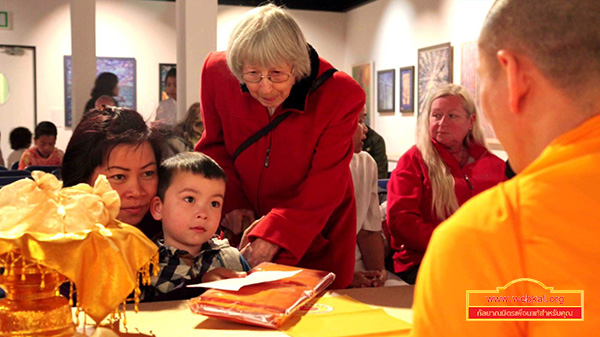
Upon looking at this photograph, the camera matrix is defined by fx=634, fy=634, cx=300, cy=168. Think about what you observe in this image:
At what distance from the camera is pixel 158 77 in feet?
36.8

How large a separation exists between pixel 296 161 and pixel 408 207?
1.31m

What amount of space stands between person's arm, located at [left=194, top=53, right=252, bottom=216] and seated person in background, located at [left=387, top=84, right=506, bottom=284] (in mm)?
1275

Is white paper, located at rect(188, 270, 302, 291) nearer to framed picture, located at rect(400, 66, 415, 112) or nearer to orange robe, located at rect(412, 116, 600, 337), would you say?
orange robe, located at rect(412, 116, 600, 337)

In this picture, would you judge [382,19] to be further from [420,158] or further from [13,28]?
[420,158]

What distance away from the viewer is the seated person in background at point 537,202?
2.31 feet

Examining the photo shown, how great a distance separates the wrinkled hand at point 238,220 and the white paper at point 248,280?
678 mm

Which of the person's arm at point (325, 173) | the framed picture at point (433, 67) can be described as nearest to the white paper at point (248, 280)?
the person's arm at point (325, 173)

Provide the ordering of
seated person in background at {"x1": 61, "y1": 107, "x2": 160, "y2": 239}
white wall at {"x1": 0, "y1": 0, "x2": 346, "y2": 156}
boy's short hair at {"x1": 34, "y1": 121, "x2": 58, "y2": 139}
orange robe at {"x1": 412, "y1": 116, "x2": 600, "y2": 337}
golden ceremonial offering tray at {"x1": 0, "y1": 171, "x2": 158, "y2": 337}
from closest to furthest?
orange robe at {"x1": 412, "y1": 116, "x2": 600, "y2": 337} < golden ceremonial offering tray at {"x1": 0, "y1": 171, "x2": 158, "y2": 337} < seated person in background at {"x1": 61, "y1": 107, "x2": 160, "y2": 239} < boy's short hair at {"x1": 34, "y1": 121, "x2": 58, "y2": 139} < white wall at {"x1": 0, "y1": 0, "x2": 346, "y2": 156}

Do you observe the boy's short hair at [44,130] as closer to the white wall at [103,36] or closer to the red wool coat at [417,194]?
the white wall at [103,36]

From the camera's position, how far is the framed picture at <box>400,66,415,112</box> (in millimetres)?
9438

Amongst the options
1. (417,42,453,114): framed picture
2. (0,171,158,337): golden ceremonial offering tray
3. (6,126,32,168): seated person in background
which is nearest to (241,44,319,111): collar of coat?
(0,171,158,337): golden ceremonial offering tray

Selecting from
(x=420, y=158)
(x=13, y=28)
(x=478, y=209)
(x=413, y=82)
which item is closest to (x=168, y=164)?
(x=478, y=209)

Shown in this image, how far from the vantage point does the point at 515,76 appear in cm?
80

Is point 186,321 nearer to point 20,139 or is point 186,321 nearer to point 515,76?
point 515,76
